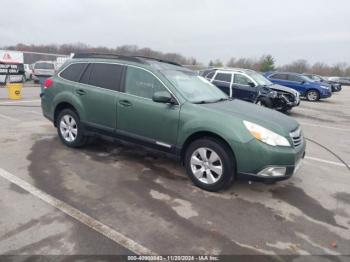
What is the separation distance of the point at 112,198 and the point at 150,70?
2.08 m

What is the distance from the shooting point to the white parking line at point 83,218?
10.1 feet

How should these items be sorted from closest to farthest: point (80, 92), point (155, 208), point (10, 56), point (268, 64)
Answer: point (155, 208), point (80, 92), point (10, 56), point (268, 64)

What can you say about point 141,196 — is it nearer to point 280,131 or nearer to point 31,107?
point 280,131

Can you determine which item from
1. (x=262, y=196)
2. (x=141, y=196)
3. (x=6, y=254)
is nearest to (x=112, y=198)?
(x=141, y=196)

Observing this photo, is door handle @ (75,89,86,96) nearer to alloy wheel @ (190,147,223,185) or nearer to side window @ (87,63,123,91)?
side window @ (87,63,123,91)

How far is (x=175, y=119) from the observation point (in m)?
4.55

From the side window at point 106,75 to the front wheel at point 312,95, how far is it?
1758cm

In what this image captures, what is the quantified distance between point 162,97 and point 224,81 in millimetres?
8478

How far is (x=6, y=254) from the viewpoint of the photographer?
9.30 feet

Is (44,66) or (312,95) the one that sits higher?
(44,66)

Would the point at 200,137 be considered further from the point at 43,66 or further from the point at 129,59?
the point at 43,66

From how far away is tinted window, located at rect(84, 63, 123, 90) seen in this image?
5.30m

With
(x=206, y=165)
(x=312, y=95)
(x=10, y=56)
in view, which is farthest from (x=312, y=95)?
(x=10, y=56)

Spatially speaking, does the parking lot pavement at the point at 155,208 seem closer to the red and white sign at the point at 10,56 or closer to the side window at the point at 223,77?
the side window at the point at 223,77
